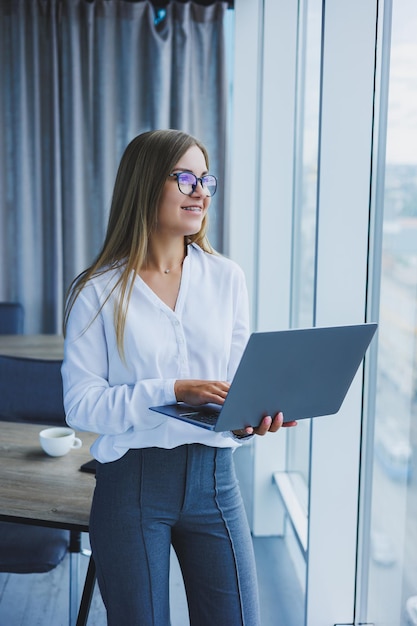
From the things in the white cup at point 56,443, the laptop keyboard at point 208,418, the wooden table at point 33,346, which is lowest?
the wooden table at point 33,346

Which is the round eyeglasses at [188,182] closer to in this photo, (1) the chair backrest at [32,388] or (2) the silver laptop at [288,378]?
(2) the silver laptop at [288,378]

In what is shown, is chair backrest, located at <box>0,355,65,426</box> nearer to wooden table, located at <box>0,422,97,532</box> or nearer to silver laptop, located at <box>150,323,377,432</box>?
wooden table, located at <box>0,422,97,532</box>

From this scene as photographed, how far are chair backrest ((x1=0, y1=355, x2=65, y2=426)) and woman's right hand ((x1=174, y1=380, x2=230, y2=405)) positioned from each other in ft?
3.35

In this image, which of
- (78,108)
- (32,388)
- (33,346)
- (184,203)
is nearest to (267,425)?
(184,203)

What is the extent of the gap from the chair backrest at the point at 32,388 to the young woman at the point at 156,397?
851 mm

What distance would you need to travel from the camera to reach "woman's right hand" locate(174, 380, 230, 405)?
1.30 meters

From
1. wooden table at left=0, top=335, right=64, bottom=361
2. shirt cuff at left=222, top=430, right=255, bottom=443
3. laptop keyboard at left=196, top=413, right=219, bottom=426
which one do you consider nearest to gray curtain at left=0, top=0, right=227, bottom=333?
wooden table at left=0, top=335, right=64, bottom=361

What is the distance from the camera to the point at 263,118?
3.29 m

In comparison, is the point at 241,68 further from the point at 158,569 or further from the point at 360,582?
the point at 158,569

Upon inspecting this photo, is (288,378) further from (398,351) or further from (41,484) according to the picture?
(41,484)

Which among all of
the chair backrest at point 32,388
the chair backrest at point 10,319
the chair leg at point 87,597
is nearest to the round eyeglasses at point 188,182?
the chair leg at point 87,597

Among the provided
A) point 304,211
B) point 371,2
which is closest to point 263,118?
point 304,211

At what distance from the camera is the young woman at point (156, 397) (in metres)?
1.35

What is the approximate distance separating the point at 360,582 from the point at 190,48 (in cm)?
338
